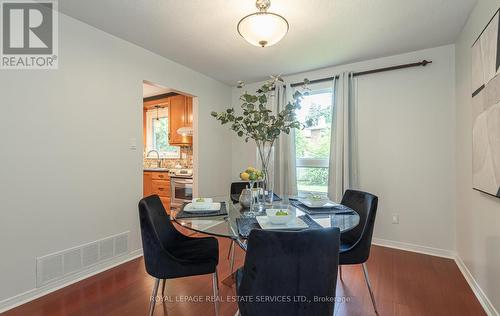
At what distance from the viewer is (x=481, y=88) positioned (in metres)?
1.76

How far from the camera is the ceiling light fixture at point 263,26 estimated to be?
1.62 meters

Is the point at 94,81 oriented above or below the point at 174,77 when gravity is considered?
→ below

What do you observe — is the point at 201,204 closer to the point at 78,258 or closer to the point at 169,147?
the point at 78,258

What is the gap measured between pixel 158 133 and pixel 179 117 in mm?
1252

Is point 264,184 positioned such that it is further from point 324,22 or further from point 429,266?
point 429,266

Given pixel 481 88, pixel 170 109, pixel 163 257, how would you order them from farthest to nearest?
pixel 170 109, pixel 481 88, pixel 163 257

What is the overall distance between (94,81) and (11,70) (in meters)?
0.59

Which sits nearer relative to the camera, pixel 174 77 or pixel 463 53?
pixel 463 53

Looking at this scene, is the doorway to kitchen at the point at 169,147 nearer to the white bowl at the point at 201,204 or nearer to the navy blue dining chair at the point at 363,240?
the white bowl at the point at 201,204

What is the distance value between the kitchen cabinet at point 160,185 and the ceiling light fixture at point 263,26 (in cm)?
345

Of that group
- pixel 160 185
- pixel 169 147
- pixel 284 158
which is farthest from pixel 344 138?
pixel 169 147

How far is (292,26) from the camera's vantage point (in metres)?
2.24

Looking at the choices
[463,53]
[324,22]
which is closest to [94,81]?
[324,22]

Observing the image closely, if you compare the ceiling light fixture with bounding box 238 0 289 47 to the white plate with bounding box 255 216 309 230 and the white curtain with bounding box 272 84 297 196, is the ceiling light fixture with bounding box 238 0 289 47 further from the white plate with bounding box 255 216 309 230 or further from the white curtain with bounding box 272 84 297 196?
the white curtain with bounding box 272 84 297 196
